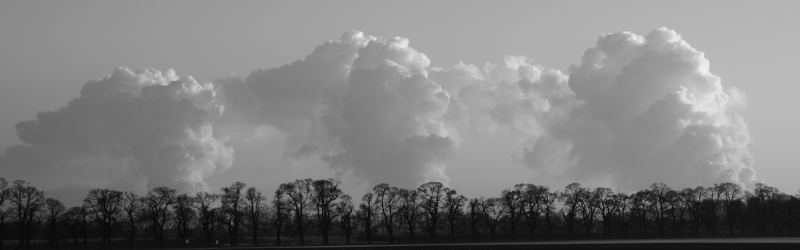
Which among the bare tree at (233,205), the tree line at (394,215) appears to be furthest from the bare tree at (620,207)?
the bare tree at (233,205)

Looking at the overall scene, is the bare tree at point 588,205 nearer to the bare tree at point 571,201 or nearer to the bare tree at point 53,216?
the bare tree at point 571,201

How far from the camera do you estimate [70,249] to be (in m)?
124

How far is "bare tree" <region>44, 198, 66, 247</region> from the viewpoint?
133125mm

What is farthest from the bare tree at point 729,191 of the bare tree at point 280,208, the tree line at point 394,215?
the bare tree at point 280,208

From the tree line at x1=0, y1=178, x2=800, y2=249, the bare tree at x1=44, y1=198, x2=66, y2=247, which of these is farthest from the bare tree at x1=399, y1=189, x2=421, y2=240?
→ the bare tree at x1=44, y1=198, x2=66, y2=247

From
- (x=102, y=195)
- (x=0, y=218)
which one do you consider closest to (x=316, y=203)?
(x=102, y=195)

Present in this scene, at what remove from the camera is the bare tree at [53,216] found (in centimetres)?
13312

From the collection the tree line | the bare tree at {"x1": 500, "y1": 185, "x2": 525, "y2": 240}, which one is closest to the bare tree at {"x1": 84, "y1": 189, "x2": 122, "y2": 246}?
the tree line

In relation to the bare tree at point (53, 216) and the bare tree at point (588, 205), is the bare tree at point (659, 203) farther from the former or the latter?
the bare tree at point (53, 216)

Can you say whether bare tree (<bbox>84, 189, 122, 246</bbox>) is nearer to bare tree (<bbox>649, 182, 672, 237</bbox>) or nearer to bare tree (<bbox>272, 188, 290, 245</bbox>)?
bare tree (<bbox>272, 188, 290, 245</bbox>)

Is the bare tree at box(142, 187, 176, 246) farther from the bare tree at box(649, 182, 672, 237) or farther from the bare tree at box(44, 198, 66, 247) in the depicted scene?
the bare tree at box(649, 182, 672, 237)

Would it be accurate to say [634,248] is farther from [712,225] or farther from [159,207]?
[159,207]

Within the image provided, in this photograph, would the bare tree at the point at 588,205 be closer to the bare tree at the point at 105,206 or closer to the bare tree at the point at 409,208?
the bare tree at the point at 409,208

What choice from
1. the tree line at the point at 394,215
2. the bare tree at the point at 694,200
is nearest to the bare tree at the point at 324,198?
the tree line at the point at 394,215
